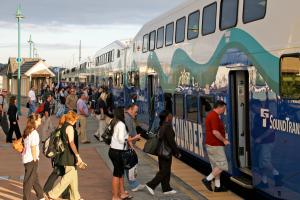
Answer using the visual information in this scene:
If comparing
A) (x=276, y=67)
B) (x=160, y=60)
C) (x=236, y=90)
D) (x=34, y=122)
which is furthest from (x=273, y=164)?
(x=160, y=60)

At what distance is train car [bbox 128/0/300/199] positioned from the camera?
24.7 feet

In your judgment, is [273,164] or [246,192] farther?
[246,192]

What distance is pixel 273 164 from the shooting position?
7945mm

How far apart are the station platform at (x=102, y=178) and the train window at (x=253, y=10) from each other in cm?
327

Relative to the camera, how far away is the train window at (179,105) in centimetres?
1356

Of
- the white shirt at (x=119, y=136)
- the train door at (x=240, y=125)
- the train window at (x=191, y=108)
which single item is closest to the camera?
the white shirt at (x=119, y=136)

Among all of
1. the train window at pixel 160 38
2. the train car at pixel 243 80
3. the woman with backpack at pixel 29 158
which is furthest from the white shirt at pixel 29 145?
the train window at pixel 160 38

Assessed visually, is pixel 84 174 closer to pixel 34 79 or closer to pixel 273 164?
pixel 273 164

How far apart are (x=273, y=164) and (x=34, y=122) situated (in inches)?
159

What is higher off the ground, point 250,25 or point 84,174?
point 250,25

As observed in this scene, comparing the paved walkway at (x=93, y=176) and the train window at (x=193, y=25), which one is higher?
the train window at (x=193, y=25)

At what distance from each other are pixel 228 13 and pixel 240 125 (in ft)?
7.22

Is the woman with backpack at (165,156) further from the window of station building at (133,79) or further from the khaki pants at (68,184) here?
the window of station building at (133,79)

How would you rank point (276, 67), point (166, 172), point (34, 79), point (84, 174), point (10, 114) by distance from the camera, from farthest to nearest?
1. point (34, 79)
2. point (10, 114)
3. point (84, 174)
4. point (166, 172)
5. point (276, 67)
